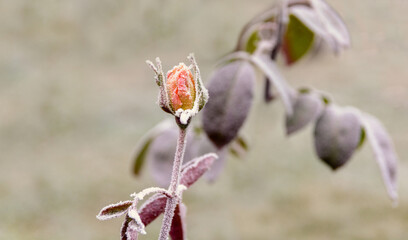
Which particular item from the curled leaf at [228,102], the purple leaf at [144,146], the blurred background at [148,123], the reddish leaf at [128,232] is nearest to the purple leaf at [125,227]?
the reddish leaf at [128,232]

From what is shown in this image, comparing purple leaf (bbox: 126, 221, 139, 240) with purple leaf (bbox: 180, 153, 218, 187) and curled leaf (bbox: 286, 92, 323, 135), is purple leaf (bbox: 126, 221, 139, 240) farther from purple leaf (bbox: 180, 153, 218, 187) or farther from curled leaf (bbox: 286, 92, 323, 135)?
curled leaf (bbox: 286, 92, 323, 135)

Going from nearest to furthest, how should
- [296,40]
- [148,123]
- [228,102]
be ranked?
[228,102]
[296,40]
[148,123]

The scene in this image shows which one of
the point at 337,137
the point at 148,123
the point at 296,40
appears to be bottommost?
Result: the point at 337,137

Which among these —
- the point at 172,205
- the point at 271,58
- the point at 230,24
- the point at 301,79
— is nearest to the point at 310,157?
the point at 301,79

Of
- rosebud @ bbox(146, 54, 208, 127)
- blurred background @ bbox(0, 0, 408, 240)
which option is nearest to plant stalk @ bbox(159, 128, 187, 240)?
rosebud @ bbox(146, 54, 208, 127)

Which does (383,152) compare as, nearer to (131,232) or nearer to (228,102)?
(228,102)

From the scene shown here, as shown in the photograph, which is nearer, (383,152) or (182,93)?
(182,93)

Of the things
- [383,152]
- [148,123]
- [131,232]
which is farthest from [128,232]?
[148,123]
